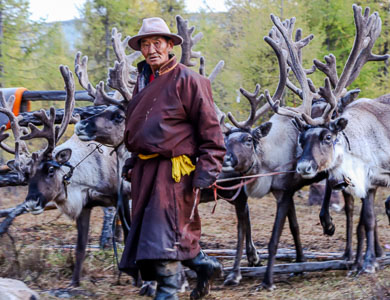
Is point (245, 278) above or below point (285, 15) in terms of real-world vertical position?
below

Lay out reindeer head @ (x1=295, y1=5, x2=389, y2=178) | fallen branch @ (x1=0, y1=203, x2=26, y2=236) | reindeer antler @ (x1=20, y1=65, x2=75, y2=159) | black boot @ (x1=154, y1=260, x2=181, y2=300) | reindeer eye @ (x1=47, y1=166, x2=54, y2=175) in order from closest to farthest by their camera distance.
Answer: black boot @ (x1=154, y1=260, x2=181, y2=300) < reindeer head @ (x1=295, y1=5, x2=389, y2=178) < reindeer antler @ (x1=20, y1=65, x2=75, y2=159) < reindeer eye @ (x1=47, y1=166, x2=54, y2=175) < fallen branch @ (x1=0, y1=203, x2=26, y2=236)

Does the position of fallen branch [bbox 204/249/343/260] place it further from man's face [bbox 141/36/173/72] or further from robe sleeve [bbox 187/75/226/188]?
man's face [bbox 141/36/173/72]

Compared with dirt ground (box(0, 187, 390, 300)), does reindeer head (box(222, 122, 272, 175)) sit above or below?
above

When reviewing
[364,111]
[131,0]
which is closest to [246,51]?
[131,0]

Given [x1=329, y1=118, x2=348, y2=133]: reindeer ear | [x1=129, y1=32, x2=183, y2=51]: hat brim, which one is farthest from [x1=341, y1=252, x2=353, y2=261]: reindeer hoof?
[x1=129, y1=32, x2=183, y2=51]: hat brim

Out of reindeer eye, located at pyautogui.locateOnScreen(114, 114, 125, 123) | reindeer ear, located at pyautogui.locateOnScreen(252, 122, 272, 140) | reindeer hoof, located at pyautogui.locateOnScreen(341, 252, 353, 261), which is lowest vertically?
reindeer hoof, located at pyautogui.locateOnScreen(341, 252, 353, 261)

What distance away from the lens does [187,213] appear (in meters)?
4.44

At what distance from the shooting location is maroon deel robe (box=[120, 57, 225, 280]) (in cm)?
428

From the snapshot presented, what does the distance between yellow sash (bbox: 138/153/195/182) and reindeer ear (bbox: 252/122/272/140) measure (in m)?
2.28

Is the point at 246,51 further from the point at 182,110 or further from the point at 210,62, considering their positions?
the point at 182,110

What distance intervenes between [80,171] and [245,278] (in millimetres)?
2441

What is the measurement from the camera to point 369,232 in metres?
6.23

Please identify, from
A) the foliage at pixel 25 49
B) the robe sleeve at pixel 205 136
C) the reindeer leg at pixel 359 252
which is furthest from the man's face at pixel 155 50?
the foliage at pixel 25 49

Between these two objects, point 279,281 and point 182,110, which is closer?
point 182,110
